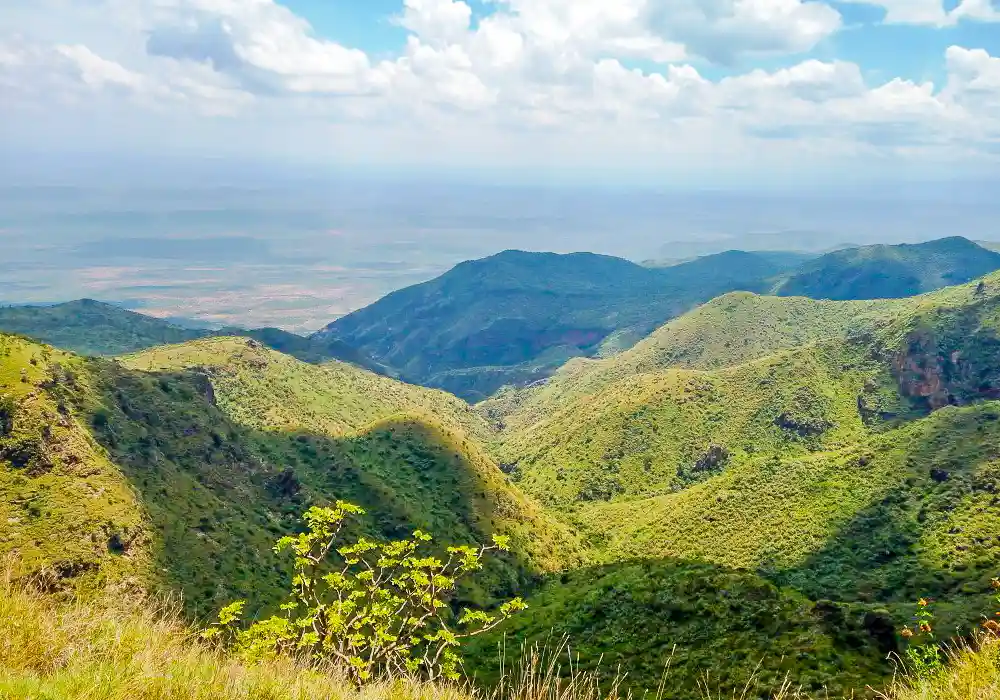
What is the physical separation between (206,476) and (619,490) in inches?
3121

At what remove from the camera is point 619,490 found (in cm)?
12744

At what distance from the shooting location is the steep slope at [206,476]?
53688mm

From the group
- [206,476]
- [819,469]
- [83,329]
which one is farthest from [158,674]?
[83,329]

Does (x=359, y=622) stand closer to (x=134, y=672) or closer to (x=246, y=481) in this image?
(x=134, y=672)

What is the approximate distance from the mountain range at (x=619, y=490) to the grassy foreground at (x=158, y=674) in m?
7.80

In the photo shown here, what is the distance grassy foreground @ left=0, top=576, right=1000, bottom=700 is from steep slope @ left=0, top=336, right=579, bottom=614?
1673 inches

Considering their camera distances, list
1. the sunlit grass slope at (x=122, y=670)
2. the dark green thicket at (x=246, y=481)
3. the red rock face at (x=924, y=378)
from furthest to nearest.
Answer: the red rock face at (x=924, y=378), the dark green thicket at (x=246, y=481), the sunlit grass slope at (x=122, y=670)

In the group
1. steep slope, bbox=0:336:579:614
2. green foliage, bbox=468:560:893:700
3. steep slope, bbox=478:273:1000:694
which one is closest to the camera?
green foliage, bbox=468:560:893:700

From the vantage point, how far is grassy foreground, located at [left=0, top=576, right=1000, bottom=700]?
808 cm

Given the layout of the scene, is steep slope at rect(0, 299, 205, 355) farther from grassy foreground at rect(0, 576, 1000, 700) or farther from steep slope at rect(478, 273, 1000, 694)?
grassy foreground at rect(0, 576, 1000, 700)

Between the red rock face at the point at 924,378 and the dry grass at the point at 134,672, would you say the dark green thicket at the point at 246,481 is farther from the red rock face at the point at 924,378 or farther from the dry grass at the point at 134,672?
the red rock face at the point at 924,378

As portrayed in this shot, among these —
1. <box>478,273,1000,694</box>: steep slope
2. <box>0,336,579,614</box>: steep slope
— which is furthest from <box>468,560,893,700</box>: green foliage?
<box>0,336,579,614</box>: steep slope

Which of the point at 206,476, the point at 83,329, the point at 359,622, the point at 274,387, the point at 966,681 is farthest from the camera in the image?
the point at 83,329

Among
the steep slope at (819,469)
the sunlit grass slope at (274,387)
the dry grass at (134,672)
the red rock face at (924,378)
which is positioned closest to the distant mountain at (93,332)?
the sunlit grass slope at (274,387)
